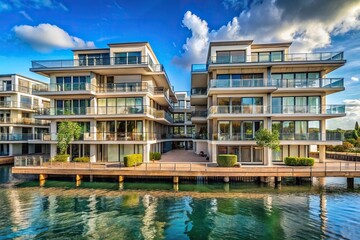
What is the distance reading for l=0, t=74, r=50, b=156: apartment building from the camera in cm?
3431

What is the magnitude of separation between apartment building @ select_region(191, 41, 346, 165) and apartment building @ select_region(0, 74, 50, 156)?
29978 mm

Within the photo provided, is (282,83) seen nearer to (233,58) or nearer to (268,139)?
(233,58)

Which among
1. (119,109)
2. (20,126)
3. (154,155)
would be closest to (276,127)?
(154,155)

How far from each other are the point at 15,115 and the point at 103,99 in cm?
2159

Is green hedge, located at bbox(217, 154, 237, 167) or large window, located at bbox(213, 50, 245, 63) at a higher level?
large window, located at bbox(213, 50, 245, 63)

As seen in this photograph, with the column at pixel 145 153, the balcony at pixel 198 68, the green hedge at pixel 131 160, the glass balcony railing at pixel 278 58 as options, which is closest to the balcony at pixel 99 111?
the column at pixel 145 153

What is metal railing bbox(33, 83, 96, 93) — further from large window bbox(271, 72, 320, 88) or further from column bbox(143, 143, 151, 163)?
large window bbox(271, 72, 320, 88)

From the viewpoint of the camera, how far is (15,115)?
116ft

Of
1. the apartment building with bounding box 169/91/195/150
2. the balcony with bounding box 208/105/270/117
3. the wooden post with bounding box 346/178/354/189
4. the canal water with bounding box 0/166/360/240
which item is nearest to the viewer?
the canal water with bounding box 0/166/360/240

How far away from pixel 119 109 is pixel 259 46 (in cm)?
1861

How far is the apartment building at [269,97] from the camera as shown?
2238 cm

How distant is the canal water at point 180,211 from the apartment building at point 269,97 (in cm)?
544

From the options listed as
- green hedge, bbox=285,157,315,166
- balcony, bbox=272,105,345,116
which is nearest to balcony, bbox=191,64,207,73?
balcony, bbox=272,105,345,116

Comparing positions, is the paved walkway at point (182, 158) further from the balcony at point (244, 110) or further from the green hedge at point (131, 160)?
the balcony at point (244, 110)
